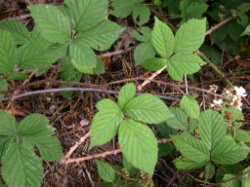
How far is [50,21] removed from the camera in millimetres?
1358

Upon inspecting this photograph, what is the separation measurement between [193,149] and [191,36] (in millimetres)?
530

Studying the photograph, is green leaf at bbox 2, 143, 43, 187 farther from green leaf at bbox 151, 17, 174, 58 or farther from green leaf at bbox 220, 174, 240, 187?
green leaf at bbox 220, 174, 240, 187

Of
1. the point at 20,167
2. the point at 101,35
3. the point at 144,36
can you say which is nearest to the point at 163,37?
the point at 101,35


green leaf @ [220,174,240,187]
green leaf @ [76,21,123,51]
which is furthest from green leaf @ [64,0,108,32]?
green leaf @ [220,174,240,187]

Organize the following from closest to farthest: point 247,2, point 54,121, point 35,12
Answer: point 35,12 → point 54,121 → point 247,2

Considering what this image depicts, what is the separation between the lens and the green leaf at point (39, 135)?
4.42 feet

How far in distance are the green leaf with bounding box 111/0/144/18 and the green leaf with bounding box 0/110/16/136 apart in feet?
3.70

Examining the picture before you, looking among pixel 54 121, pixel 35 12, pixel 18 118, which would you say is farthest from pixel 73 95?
pixel 35 12

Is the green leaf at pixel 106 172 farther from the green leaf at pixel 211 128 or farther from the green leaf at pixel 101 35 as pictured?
the green leaf at pixel 101 35

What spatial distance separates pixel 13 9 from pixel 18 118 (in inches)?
33.2

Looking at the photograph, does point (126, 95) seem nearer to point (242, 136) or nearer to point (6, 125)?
point (6, 125)

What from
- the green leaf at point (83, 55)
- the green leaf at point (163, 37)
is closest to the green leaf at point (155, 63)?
the green leaf at point (163, 37)

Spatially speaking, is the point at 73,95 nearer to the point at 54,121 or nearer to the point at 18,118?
the point at 54,121

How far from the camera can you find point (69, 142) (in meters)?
1.97
